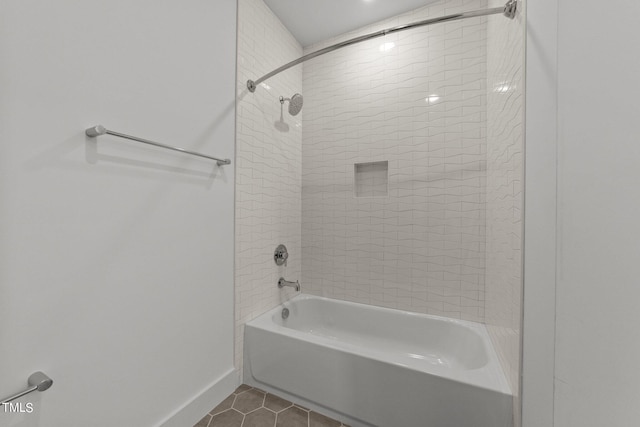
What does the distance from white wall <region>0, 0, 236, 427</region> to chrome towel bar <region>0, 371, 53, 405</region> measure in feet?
0.07

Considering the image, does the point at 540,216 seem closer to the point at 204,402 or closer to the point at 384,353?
the point at 384,353

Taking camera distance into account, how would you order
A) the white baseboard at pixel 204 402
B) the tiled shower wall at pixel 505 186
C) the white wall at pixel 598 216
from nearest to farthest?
1. the white wall at pixel 598 216
2. the tiled shower wall at pixel 505 186
3. the white baseboard at pixel 204 402

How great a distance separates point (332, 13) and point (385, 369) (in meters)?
2.35

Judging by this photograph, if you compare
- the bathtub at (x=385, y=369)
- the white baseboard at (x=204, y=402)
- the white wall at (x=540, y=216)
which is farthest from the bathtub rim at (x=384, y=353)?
the white baseboard at (x=204, y=402)

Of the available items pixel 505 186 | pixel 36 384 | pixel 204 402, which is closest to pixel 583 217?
pixel 505 186

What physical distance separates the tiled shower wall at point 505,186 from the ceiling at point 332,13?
2.26ft

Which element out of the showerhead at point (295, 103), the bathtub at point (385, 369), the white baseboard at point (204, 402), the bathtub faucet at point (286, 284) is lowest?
the white baseboard at point (204, 402)

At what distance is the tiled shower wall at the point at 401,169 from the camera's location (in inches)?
63.2

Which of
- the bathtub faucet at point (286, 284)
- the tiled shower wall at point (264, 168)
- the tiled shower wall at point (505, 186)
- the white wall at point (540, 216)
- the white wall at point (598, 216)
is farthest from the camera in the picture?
the bathtub faucet at point (286, 284)

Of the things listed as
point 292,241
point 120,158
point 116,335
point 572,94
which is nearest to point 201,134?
point 120,158

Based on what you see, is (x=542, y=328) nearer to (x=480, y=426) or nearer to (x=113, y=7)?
(x=480, y=426)

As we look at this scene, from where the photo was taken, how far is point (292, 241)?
205cm

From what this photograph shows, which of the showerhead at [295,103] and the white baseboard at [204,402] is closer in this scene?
the white baseboard at [204,402]

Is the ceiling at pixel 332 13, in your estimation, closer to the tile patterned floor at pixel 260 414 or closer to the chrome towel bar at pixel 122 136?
the chrome towel bar at pixel 122 136
